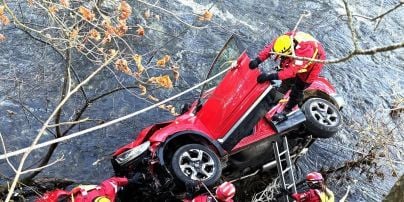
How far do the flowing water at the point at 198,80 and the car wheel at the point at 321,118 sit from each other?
4.92 feet

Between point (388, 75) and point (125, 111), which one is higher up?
point (125, 111)

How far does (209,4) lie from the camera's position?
456 inches

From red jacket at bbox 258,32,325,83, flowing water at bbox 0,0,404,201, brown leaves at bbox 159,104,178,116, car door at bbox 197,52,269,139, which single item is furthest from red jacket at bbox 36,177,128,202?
red jacket at bbox 258,32,325,83

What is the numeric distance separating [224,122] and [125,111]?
260 cm

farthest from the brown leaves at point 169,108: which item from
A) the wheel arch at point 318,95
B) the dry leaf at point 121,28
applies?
the wheel arch at point 318,95

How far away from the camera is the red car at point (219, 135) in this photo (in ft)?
22.6

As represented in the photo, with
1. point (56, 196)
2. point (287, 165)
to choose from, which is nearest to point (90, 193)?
point (56, 196)

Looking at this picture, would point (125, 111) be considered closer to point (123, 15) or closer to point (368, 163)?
point (123, 15)

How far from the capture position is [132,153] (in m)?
7.14

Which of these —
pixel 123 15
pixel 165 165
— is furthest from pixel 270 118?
pixel 123 15

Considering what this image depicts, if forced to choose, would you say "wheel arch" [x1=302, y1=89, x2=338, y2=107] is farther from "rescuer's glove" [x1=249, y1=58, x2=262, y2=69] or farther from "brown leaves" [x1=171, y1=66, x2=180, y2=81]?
"brown leaves" [x1=171, y1=66, x2=180, y2=81]

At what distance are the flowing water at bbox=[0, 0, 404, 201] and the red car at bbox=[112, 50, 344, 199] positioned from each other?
1334 millimetres

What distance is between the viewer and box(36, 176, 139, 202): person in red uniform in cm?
621

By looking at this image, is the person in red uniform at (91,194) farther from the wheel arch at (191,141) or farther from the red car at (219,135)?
the wheel arch at (191,141)
